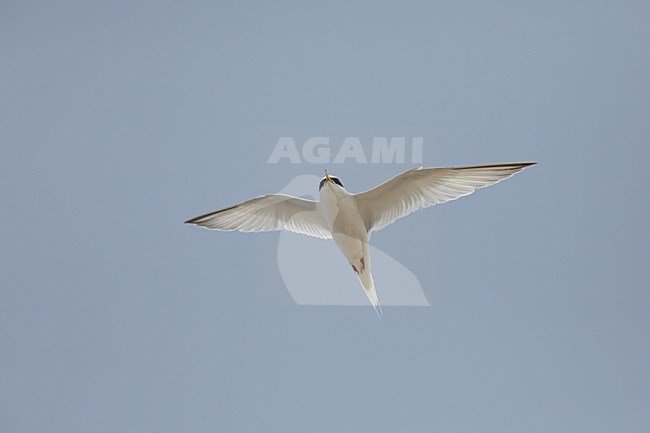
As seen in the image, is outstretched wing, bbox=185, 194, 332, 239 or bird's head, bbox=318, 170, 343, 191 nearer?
bird's head, bbox=318, 170, 343, 191

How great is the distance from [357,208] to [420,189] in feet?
0.79

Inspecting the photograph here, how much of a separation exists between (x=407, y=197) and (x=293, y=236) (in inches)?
20.6

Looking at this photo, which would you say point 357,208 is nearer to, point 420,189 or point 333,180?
point 333,180

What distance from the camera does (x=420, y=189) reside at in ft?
9.21

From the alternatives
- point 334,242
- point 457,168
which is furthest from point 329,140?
point 457,168

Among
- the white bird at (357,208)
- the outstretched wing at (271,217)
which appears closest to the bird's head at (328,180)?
the white bird at (357,208)

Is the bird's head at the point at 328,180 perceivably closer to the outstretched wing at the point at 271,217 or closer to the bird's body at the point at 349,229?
the bird's body at the point at 349,229

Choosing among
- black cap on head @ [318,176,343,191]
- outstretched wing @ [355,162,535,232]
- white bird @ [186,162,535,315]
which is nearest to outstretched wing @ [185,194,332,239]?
white bird @ [186,162,535,315]

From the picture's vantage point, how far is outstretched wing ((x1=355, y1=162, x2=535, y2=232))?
2707 millimetres

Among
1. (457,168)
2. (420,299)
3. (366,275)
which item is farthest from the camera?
(420,299)

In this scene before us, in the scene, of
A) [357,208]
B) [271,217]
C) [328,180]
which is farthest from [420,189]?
[271,217]

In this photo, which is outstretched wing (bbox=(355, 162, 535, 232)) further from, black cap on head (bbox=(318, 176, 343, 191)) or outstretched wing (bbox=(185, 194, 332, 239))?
outstretched wing (bbox=(185, 194, 332, 239))

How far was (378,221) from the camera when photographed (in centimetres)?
288

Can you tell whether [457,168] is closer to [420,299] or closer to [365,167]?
[365,167]
